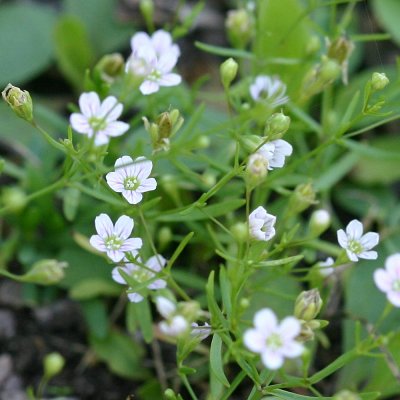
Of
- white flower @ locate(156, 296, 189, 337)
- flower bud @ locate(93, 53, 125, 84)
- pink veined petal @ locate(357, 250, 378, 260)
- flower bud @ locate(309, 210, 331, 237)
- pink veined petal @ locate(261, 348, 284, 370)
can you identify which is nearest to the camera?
pink veined petal @ locate(261, 348, 284, 370)

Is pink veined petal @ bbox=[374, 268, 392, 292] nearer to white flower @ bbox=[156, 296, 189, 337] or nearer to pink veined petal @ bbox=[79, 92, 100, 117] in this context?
white flower @ bbox=[156, 296, 189, 337]

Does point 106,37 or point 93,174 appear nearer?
point 93,174

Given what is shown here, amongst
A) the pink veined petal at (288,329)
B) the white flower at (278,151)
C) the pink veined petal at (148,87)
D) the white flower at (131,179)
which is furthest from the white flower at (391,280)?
the pink veined petal at (148,87)

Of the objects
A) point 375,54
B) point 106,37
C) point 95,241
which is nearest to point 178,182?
point 95,241

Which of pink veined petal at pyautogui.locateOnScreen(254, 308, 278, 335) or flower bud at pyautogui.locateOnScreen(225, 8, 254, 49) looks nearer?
pink veined petal at pyautogui.locateOnScreen(254, 308, 278, 335)

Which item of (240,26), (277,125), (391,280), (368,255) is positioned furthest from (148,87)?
(391,280)

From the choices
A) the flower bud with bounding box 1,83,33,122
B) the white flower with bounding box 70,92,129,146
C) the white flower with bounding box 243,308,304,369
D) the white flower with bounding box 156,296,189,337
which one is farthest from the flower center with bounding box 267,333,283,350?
the flower bud with bounding box 1,83,33,122

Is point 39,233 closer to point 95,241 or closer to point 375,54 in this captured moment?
point 95,241

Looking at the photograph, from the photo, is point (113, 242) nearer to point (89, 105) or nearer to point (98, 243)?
point (98, 243)
